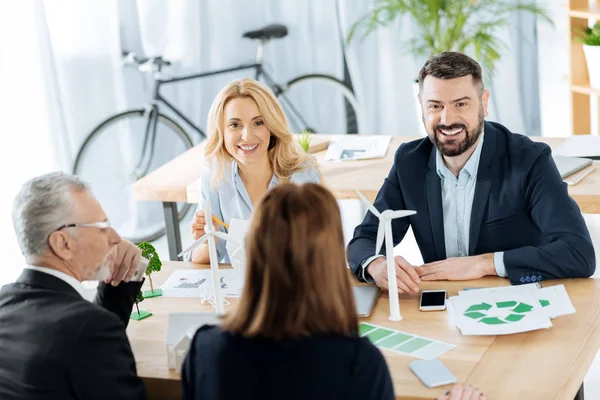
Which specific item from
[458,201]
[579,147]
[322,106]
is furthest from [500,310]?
[322,106]

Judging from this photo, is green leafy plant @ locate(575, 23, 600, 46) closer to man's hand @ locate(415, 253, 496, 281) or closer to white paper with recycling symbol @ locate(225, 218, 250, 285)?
man's hand @ locate(415, 253, 496, 281)

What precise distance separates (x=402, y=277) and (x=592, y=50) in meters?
2.94

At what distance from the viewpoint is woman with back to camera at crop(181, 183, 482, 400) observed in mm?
1562

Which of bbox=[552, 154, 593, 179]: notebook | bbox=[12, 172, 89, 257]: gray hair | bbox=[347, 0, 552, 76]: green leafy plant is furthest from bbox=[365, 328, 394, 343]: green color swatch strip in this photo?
bbox=[347, 0, 552, 76]: green leafy plant

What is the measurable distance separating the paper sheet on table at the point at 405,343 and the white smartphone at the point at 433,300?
14cm

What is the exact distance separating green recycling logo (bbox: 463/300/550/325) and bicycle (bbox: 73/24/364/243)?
2.93 m

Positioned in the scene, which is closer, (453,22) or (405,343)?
(405,343)

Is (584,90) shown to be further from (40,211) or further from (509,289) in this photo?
(40,211)

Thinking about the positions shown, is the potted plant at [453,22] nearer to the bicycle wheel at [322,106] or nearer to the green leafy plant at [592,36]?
the bicycle wheel at [322,106]

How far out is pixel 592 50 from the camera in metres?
4.77

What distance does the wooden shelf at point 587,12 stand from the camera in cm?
460

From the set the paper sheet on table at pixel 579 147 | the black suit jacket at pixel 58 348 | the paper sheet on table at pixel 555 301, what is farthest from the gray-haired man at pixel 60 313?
the paper sheet on table at pixel 579 147

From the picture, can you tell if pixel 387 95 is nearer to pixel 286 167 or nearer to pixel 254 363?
pixel 286 167

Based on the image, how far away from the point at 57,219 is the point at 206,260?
778mm
